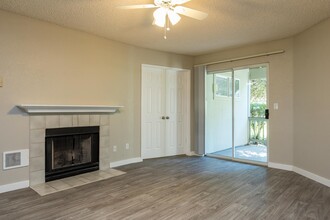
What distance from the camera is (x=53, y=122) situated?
3.63 meters

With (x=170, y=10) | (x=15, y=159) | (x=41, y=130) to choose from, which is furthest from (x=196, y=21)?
(x=15, y=159)

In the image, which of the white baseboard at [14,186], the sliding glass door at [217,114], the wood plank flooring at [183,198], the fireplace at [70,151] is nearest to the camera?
the wood plank flooring at [183,198]

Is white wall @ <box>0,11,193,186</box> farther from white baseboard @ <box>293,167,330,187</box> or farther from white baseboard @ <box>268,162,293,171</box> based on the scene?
white baseboard @ <box>293,167,330,187</box>

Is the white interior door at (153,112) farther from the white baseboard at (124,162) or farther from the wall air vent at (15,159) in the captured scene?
the wall air vent at (15,159)

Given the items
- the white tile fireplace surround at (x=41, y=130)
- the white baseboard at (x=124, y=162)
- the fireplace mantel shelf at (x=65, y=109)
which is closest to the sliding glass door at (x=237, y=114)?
the white baseboard at (x=124, y=162)

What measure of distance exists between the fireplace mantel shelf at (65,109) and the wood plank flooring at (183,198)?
1.14 metres

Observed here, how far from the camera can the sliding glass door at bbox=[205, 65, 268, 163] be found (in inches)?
189

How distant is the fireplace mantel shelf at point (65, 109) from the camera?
128 inches

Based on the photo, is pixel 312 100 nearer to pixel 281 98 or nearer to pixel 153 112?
pixel 281 98

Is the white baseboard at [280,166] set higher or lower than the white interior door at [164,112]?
lower

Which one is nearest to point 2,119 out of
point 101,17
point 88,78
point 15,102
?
point 15,102

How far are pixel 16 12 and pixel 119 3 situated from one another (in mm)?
1522

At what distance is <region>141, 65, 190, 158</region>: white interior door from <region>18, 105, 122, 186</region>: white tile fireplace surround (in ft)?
3.43

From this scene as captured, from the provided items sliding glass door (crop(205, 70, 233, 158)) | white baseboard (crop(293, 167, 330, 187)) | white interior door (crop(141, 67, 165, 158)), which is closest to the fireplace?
white interior door (crop(141, 67, 165, 158))
